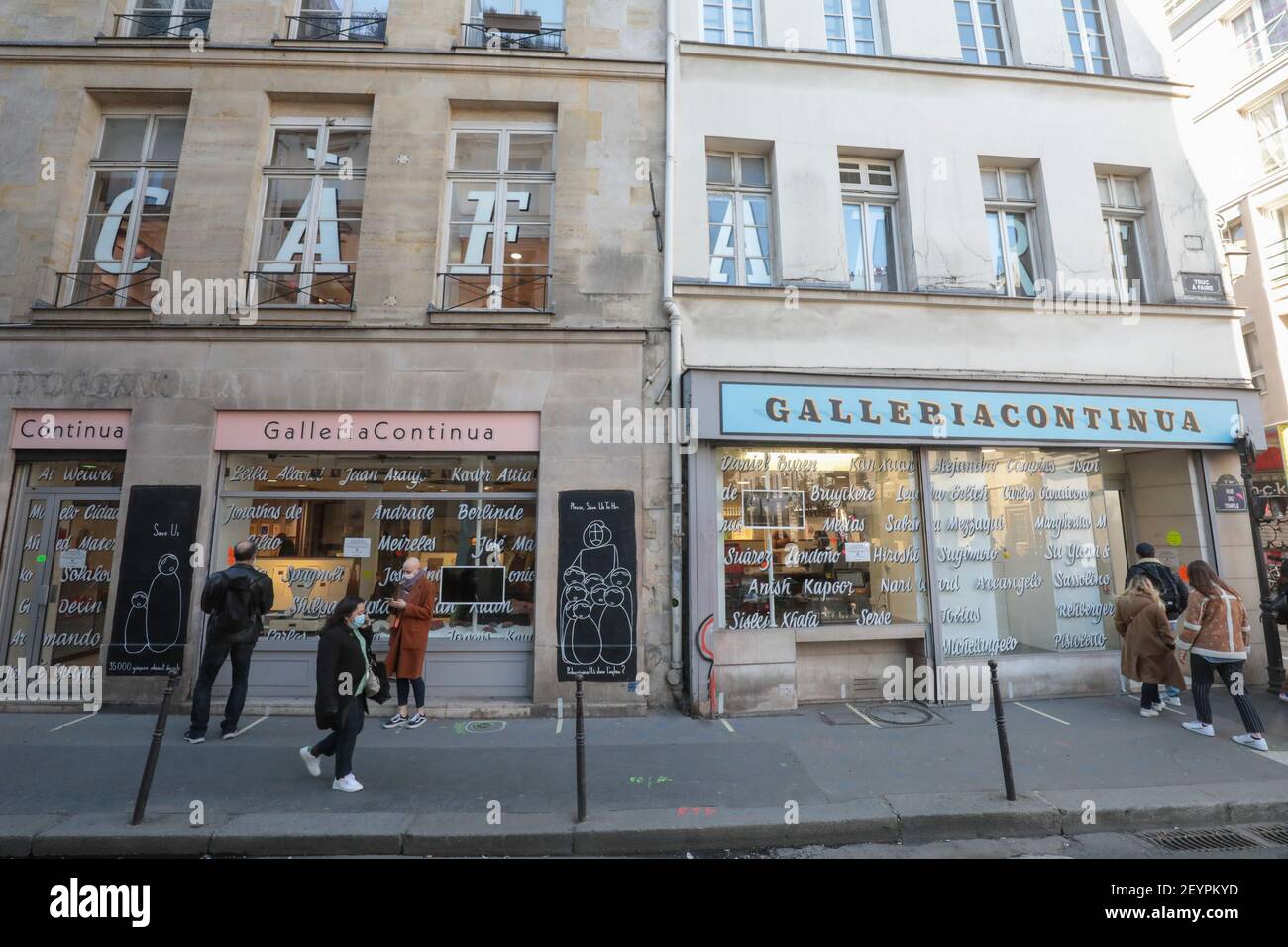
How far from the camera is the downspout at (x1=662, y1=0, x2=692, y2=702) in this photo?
301 inches

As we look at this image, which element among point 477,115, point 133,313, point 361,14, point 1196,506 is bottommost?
point 1196,506

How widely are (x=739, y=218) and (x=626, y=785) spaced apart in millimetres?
7802

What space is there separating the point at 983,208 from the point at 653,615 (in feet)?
26.5

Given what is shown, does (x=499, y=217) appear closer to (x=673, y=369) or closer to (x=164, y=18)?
(x=673, y=369)

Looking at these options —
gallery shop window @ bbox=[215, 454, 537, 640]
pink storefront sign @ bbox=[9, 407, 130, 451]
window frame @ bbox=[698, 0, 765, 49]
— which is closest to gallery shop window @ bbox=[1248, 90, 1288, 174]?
window frame @ bbox=[698, 0, 765, 49]

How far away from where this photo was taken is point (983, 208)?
9133 millimetres

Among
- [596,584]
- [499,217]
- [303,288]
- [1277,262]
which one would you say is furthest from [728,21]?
[1277,262]

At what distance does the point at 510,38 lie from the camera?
917 centimetres

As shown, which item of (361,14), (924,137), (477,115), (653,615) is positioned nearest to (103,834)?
(653,615)

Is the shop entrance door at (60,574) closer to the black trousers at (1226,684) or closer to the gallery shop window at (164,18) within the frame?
the gallery shop window at (164,18)

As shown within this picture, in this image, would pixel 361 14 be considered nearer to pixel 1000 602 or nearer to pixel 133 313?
pixel 133 313

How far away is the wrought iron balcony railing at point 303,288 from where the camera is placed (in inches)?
335
